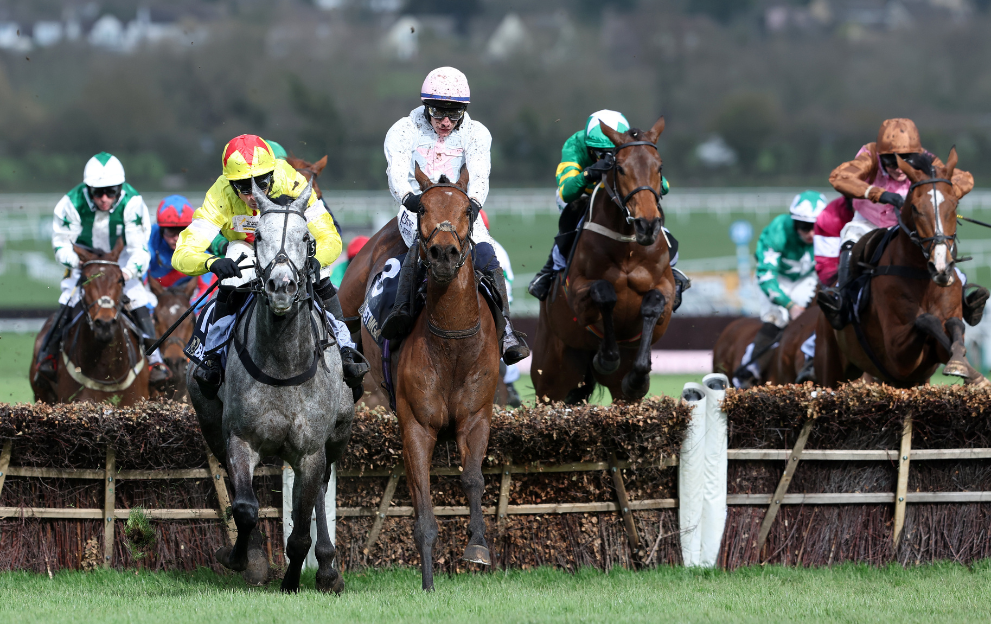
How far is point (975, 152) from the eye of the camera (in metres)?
48.2

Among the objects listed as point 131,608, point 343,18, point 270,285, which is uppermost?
point 343,18

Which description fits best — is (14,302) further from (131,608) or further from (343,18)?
(343,18)

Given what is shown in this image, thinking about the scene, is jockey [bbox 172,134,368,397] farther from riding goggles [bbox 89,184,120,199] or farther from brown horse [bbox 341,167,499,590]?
riding goggles [bbox 89,184,120,199]

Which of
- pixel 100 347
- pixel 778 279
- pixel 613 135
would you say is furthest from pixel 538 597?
pixel 778 279

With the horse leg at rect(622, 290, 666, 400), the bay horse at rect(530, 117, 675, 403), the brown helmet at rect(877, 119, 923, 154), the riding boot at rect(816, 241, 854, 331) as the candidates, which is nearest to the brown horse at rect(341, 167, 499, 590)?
the bay horse at rect(530, 117, 675, 403)

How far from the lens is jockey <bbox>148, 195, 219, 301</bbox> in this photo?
392 inches

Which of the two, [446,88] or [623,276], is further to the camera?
[623,276]

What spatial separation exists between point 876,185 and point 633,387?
2366mm

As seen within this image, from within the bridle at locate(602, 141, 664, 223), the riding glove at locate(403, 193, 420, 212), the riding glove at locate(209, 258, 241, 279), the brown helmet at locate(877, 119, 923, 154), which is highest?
the brown helmet at locate(877, 119, 923, 154)

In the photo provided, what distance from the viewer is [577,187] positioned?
26.7 feet

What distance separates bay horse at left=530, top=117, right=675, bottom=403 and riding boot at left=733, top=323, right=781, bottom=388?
10.00 ft

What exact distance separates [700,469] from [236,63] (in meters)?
48.2

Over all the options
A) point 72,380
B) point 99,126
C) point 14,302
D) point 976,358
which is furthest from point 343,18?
point 72,380

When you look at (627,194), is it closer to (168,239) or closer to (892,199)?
(892,199)
